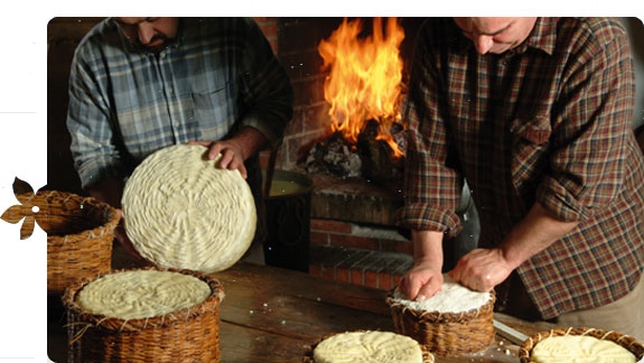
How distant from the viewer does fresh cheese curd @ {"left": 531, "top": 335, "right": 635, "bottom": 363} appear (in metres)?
1.73

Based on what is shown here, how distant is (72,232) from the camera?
2252 millimetres

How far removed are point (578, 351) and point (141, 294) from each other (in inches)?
34.5

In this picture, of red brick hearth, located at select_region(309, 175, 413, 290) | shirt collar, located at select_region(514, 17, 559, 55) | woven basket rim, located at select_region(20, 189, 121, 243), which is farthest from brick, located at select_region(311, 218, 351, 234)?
shirt collar, located at select_region(514, 17, 559, 55)

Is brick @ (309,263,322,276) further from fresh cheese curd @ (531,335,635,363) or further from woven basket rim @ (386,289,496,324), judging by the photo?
fresh cheese curd @ (531,335,635,363)

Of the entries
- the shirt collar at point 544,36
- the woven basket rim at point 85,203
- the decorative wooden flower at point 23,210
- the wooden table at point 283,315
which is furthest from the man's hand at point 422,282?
the decorative wooden flower at point 23,210

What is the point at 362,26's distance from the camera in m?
2.00

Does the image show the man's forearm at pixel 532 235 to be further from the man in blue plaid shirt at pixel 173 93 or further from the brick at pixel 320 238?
A: the man in blue plaid shirt at pixel 173 93

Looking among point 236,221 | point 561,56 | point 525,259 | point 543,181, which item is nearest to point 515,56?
point 561,56

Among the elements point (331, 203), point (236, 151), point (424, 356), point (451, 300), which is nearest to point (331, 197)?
point (331, 203)

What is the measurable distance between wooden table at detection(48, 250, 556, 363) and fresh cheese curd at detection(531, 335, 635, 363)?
0.15 meters

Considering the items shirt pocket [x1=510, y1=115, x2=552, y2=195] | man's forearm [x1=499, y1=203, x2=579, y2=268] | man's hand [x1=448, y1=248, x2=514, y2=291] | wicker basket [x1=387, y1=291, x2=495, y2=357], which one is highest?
shirt pocket [x1=510, y1=115, x2=552, y2=195]

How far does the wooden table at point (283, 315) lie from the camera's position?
1.99 metres

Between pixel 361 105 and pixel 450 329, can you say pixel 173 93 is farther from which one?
pixel 450 329
